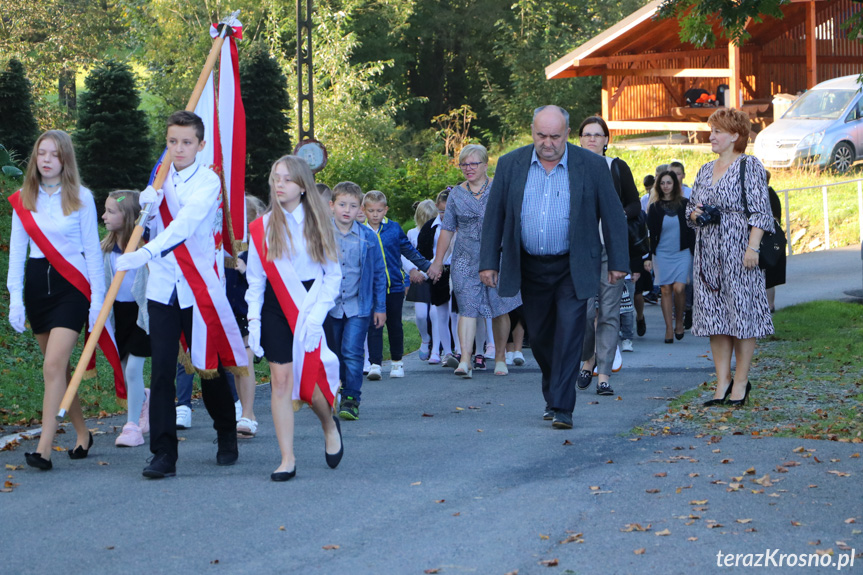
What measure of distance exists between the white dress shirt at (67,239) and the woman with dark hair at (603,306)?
12.6ft

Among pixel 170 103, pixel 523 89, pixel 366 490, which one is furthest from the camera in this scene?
pixel 523 89

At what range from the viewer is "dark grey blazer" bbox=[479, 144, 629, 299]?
7414 millimetres

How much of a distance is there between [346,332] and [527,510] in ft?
11.4

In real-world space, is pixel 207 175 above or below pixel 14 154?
below

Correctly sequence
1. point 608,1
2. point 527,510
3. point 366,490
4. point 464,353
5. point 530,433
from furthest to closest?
point 608,1
point 464,353
point 530,433
point 366,490
point 527,510

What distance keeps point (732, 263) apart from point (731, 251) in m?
0.08

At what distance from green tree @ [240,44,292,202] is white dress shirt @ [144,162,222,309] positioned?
19.6 meters

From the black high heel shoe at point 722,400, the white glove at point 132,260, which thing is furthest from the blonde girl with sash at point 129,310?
the black high heel shoe at point 722,400

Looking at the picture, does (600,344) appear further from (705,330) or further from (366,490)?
(366,490)

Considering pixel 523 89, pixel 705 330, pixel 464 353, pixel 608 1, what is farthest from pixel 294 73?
pixel 705 330

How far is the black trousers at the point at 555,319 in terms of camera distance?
7508mm

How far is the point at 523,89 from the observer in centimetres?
4194

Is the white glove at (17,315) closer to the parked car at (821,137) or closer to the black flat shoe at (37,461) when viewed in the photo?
the black flat shoe at (37,461)

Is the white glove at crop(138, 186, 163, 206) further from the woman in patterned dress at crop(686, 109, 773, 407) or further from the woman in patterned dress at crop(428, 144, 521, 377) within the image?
the woman in patterned dress at crop(428, 144, 521, 377)
